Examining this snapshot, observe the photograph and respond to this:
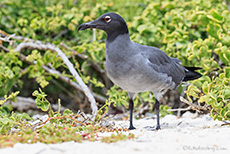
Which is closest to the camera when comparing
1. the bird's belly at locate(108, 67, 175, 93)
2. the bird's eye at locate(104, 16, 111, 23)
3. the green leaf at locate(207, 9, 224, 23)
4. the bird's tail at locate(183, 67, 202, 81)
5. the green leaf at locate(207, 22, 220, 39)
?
the bird's belly at locate(108, 67, 175, 93)

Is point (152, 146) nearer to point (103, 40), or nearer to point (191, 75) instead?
point (191, 75)

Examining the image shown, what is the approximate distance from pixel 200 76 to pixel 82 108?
244 cm

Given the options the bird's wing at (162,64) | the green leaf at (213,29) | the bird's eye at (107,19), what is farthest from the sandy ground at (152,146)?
the green leaf at (213,29)

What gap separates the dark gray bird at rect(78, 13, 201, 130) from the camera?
3.57 meters

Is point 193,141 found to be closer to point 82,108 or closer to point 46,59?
point 46,59

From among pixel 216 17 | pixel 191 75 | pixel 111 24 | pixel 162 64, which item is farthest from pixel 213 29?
pixel 111 24

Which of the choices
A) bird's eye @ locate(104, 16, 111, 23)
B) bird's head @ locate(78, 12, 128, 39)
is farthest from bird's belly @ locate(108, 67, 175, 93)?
bird's eye @ locate(104, 16, 111, 23)

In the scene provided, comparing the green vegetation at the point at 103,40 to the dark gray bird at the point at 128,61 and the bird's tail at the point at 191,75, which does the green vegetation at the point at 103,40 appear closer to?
the bird's tail at the point at 191,75

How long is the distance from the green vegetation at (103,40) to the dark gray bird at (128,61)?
373 mm

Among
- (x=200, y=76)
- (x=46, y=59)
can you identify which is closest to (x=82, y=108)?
(x=46, y=59)

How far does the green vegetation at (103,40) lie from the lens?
447 centimetres

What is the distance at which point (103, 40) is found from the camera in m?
5.53

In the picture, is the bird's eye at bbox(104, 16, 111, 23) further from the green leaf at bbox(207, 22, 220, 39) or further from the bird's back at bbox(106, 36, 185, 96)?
the green leaf at bbox(207, 22, 220, 39)

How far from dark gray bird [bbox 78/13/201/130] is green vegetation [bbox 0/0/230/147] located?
0.37 meters
